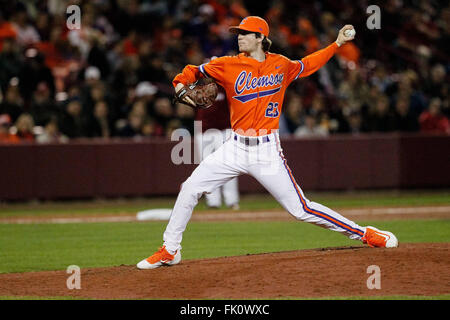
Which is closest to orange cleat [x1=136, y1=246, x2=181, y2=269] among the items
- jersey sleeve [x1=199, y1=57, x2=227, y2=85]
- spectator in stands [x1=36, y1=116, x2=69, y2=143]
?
jersey sleeve [x1=199, y1=57, x2=227, y2=85]

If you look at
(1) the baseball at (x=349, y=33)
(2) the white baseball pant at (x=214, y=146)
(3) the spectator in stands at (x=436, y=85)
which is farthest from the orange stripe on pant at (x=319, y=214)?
(3) the spectator in stands at (x=436, y=85)

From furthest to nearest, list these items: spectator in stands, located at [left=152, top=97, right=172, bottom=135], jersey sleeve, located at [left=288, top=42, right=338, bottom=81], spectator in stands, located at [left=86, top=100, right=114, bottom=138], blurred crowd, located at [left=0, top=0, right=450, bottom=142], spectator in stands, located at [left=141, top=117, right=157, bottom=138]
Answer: spectator in stands, located at [left=141, top=117, right=157, bottom=138]
spectator in stands, located at [left=152, top=97, right=172, bottom=135]
spectator in stands, located at [left=86, top=100, right=114, bottom=138]
blurred crowd, located at [left=0, top=0, right=450, bottom=142]
jersey sleeve, located at [left=288, top=42, right=338, bottom=81]

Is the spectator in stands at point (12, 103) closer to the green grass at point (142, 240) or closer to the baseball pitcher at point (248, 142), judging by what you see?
the green grass at point (142, 240)

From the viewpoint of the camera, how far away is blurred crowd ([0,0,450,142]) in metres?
15.3

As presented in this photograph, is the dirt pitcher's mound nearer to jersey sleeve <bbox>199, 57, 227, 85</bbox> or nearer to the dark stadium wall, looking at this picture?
jersey sleeve <bbox>199, 57, 227, 85</bbox>

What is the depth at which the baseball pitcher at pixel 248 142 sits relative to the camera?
729cm

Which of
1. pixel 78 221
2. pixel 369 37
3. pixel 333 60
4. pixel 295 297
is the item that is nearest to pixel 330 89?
pixel 333 60

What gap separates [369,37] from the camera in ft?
66.5

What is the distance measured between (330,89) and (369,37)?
255 cm

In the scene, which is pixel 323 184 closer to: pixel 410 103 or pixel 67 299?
pixel 410 103

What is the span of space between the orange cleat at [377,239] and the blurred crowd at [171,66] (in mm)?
8020

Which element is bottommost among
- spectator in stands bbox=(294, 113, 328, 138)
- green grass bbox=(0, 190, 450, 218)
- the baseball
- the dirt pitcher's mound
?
green grass bbox=(0, 190, 450, 218)

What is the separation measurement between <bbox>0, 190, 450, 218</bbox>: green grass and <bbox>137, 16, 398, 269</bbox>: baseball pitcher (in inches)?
270

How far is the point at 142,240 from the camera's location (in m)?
10.6
